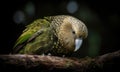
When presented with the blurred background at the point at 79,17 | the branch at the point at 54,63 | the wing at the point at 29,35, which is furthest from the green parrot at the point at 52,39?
the blurred background at the point at 79,17

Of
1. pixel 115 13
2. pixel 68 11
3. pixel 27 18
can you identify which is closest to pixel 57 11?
pixel 68 11

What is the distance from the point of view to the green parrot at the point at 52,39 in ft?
6.48

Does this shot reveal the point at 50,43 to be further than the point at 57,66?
Yes

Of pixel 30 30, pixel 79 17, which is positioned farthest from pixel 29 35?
pixel 79 17

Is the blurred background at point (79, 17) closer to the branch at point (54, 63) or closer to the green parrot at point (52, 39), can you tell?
the green parrot at point (52, 39)

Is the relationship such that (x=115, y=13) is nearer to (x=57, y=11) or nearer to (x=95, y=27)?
(x=95, y=27)

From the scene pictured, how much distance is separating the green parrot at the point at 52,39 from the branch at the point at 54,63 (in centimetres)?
16

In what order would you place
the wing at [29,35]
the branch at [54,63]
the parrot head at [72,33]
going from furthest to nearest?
the wing at [29,35]
the parrot head at [72,33]
the branch at [54,63]

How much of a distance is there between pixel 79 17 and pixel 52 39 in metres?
0.62

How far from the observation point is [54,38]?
80.1 inches

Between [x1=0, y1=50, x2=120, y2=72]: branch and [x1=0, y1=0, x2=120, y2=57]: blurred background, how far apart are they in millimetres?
653

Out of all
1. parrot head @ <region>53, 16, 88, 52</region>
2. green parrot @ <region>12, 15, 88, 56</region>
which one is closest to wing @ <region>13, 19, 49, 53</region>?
green parrot @ <region>12, 15, 88, 56</region>

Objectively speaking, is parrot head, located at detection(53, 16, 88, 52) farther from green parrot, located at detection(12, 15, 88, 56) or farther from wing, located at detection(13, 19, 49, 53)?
wing, located at detection(13, 19, 49, 53)

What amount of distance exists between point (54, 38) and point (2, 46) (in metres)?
0.50
